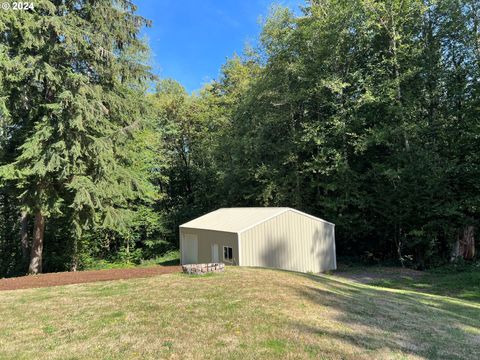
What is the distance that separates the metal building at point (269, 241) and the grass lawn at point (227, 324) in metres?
6.23

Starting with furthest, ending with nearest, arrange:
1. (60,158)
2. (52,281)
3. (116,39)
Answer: (116,39) → (60,158) → (52,281)

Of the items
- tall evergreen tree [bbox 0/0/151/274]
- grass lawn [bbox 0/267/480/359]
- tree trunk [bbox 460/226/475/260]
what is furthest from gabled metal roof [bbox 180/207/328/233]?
tree trunk [bbox 460/226/475/260]

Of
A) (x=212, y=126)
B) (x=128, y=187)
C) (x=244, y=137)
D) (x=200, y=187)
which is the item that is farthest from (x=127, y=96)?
(x=200, y=187)

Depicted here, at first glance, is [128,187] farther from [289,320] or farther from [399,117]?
[399,117]

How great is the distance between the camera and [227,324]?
576 cm

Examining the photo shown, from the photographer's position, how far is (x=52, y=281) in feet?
37.7

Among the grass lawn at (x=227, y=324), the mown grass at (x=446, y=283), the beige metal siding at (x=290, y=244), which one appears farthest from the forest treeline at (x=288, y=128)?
the grass lawn at (x=227, y=324)

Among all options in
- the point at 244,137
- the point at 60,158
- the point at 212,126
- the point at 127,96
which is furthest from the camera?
the point at 212,126

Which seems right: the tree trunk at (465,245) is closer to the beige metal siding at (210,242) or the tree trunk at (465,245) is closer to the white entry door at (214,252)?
the beige metal siding at (210,242)

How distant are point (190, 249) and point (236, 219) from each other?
11.9 feet

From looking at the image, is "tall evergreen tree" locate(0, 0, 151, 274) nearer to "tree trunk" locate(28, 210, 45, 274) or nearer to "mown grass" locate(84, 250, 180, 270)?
"tree trunk" locate(28, 210, 45, 274)

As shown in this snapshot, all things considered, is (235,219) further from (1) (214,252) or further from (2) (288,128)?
(2) (288,128)

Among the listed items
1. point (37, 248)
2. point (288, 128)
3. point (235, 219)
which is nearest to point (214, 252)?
point (235, 219)

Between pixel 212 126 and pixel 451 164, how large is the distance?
17.5 m
